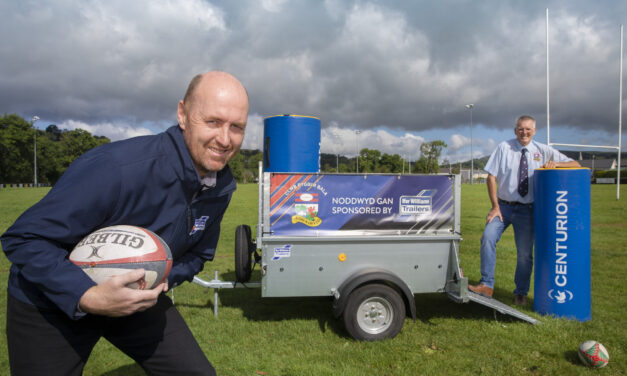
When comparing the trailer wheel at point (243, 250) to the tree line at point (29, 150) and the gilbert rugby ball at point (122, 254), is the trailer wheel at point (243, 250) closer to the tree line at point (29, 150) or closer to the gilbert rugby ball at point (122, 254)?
the gilbert rugby ball at point (122, 254)

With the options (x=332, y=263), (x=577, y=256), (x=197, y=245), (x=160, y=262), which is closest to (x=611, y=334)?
(x=577, y=256)

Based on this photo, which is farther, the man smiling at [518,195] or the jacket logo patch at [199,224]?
the man smiling at [518,195]

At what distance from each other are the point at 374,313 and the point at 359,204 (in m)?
1.30

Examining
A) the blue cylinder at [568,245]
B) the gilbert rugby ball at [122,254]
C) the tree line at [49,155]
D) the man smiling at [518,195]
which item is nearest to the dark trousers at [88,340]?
the gilbert rugby ball at [122,254]

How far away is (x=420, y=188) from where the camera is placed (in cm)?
482

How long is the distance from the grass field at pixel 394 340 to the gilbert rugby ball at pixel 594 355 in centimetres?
8

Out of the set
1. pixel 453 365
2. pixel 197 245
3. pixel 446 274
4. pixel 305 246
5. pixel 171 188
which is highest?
pixel 171 188

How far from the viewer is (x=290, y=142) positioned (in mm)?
4930

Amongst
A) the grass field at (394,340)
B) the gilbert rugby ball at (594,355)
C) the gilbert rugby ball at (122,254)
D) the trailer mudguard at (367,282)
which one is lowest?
the grass field at (394,340)

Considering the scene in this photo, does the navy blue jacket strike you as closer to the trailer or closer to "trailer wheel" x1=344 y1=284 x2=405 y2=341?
the trailer

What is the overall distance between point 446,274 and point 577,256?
1.73 metres

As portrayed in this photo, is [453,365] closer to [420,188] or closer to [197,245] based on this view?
[420,188]

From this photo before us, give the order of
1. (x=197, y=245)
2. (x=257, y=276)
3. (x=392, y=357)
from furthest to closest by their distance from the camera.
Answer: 1. (x=257, y=276)
2. (x=392, y=357)
3. (x=197, y=245)

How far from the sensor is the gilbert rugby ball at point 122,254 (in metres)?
1.81
